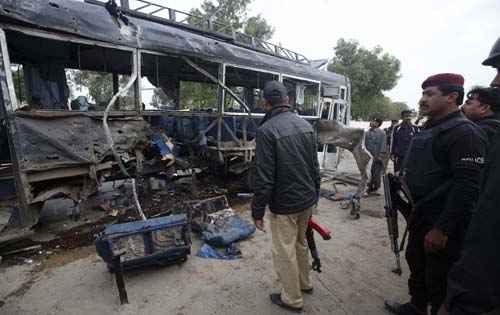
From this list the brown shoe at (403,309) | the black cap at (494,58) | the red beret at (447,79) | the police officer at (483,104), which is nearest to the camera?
the black cap at (494,58)

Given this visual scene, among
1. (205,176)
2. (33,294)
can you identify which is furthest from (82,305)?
(205,176)

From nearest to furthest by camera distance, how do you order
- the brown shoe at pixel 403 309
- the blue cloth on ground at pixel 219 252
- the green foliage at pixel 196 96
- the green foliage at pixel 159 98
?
the brown shoe at pixel 403 309 → the blue cloth on ground at pixel 219 252 → the green foliage at pixel 159 98 → the green foliage at pixel 196 96

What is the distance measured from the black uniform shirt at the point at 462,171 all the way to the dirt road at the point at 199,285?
128cm

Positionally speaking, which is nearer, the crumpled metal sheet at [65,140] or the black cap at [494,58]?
the black cap at [494,58]

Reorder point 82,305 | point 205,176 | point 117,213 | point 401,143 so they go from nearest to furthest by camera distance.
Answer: point 82,305, point 117,213, point 401,143, point 205,176

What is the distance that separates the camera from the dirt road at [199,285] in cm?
245

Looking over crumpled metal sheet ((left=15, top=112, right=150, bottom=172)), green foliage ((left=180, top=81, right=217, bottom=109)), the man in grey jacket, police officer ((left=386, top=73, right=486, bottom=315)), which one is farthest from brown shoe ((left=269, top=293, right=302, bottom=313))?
green foliage ((left=180, top=81, right=217, bottom=109))

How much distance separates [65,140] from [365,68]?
76.3 ft

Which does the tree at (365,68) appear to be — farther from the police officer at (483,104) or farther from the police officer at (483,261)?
the police officer at (483,261)

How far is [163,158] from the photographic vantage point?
4.67 meters

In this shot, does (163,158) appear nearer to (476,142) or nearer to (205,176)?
(205,176)

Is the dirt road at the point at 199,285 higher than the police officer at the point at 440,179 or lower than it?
lower

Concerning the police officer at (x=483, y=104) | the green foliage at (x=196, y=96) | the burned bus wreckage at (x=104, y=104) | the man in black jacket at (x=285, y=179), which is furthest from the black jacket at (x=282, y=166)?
the green foliage at (x=196, y=96)

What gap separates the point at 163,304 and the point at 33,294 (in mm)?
1367
